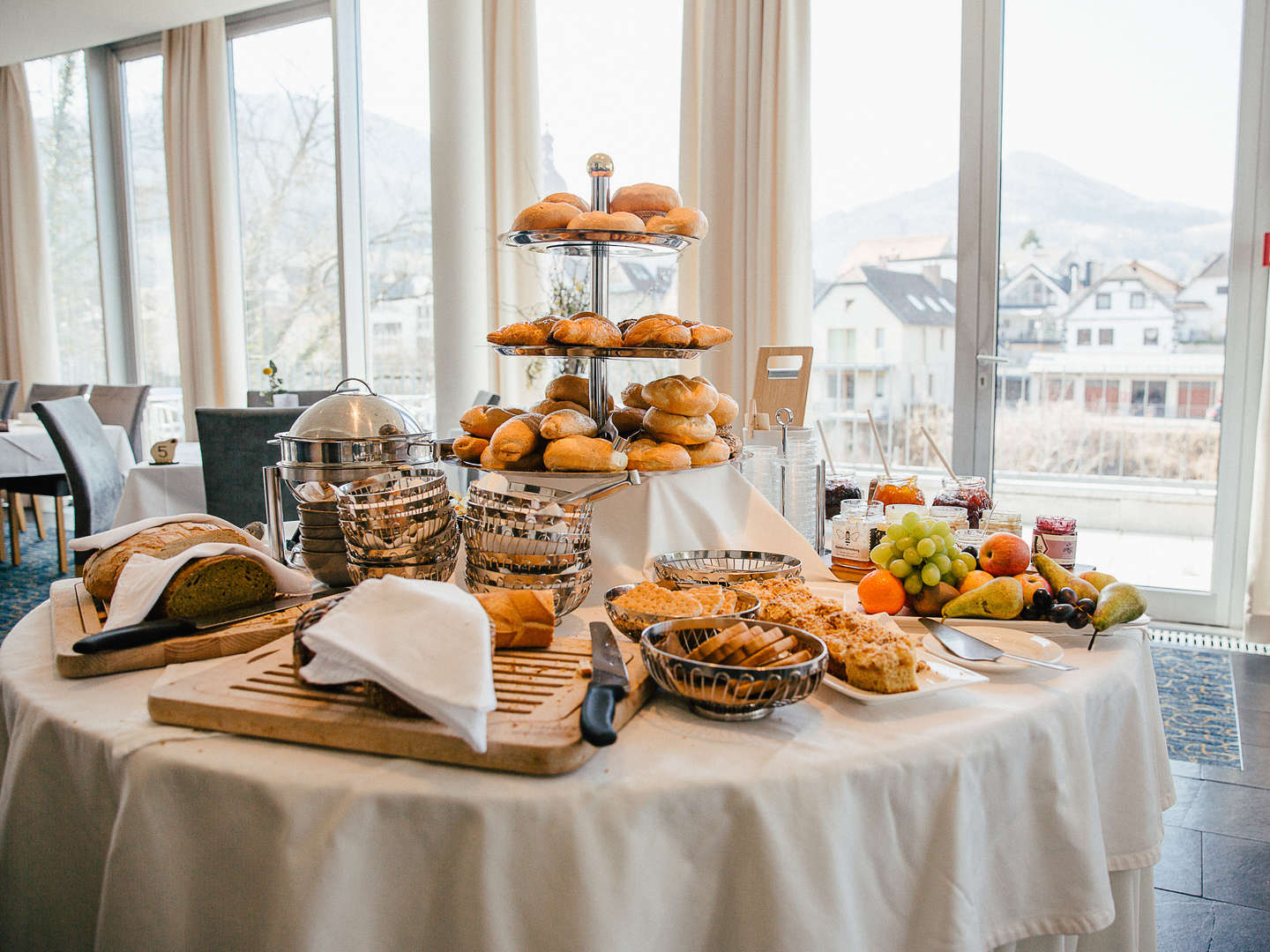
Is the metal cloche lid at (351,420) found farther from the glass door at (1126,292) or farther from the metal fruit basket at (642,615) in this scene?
the glass door at (1126,292)

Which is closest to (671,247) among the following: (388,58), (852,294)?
(852,294)

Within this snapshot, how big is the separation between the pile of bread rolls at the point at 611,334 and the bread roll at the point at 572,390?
103 millimetres

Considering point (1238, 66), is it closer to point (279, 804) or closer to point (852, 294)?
point (852, 294)

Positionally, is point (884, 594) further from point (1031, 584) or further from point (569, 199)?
point (569, 199)

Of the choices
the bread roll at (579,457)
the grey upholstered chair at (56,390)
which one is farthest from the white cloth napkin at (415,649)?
the grey upholstered chair at (56,390)

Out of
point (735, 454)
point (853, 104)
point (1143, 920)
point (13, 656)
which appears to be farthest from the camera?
point (853, 104)

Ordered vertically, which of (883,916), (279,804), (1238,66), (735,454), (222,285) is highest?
(1238,66)

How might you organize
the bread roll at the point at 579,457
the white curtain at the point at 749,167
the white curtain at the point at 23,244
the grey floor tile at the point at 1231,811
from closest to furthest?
the bread roll at the point at 579,457 → the grey floor tile at the point at 1231,811 → the white curtain at the point at 749,167 → the white curtain at the point at 23,244

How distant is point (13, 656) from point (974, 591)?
125 centimetres

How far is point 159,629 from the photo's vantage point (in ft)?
3.50

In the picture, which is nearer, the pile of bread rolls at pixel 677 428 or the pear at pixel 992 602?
the pear at pixel 992 602

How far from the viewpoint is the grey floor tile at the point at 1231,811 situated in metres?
2.18

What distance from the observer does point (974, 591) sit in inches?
48.1

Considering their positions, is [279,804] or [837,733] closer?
[279,804]
